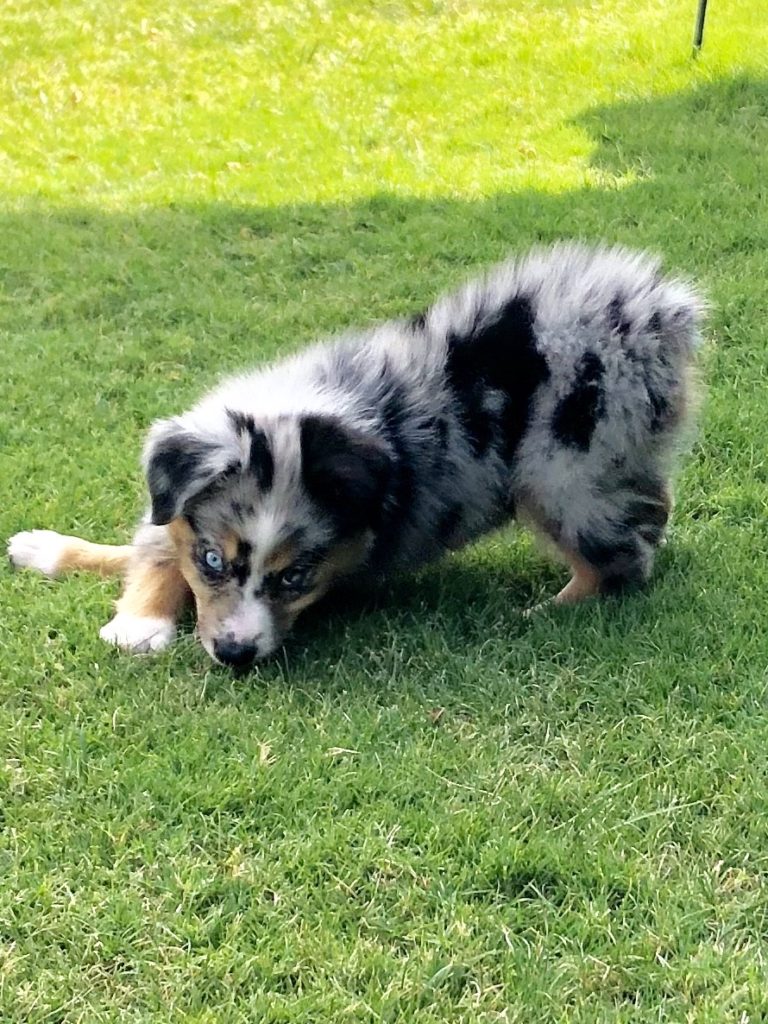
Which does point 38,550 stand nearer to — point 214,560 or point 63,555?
point 63,555

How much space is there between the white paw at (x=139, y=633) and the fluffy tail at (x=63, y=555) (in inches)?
15.3

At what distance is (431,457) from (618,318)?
2.44 feet

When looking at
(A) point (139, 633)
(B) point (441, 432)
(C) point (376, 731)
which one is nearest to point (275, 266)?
(B) point (441, 432)

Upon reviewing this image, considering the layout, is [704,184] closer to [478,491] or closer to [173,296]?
[173,296]

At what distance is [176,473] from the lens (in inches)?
144

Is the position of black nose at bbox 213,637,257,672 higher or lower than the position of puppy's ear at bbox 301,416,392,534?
Answer: lower

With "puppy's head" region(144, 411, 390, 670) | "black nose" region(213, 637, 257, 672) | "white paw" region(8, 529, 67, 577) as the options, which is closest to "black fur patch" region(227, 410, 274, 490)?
"puppy's head" region(144, 411, 390, 670)

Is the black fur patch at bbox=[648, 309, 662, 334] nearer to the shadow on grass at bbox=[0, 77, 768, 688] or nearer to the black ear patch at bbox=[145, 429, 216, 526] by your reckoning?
the shadow on grass at bbox=[0, 77, 768, 688]

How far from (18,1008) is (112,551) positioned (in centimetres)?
196

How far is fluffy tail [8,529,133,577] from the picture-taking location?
424cm

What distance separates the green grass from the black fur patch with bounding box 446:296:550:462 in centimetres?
54

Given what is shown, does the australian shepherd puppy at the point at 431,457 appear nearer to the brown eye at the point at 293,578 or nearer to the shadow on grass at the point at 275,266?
the brown eye at the point at 293,578

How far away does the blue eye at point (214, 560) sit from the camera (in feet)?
12.2

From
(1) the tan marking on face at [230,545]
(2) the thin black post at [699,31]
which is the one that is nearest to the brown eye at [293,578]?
(1) the tan marking on face at [230,545]
